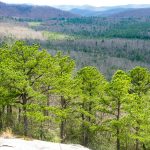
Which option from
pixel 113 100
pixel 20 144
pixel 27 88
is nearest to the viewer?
pixel 20 144

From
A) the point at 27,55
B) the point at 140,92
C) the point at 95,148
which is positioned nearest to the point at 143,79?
the point at 140,92

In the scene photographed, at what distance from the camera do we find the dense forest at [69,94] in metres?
42.3

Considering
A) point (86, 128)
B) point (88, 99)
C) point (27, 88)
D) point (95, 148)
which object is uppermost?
point (27, 88)

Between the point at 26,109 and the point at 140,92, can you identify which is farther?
the point at 140,92

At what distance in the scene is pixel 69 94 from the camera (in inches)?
1909

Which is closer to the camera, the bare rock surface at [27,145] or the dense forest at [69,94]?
the bare rock surface at [27,145]

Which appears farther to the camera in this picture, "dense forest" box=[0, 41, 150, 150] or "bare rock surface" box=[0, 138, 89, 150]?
"dense forest" box=[0, 41, 150, 150]

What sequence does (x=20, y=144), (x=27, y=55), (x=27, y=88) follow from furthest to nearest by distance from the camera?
(x=27, y=55) < (x=27, y=88) < (x=20, y=144)

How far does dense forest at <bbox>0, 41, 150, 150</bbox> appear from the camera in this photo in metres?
42.3

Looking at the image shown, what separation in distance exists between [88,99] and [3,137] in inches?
1020

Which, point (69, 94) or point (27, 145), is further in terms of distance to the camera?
point (69, 94)

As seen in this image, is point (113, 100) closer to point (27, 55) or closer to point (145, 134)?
point (145, 134)

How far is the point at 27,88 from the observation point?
4088cm

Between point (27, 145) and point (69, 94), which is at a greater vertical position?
point (27, 145)
